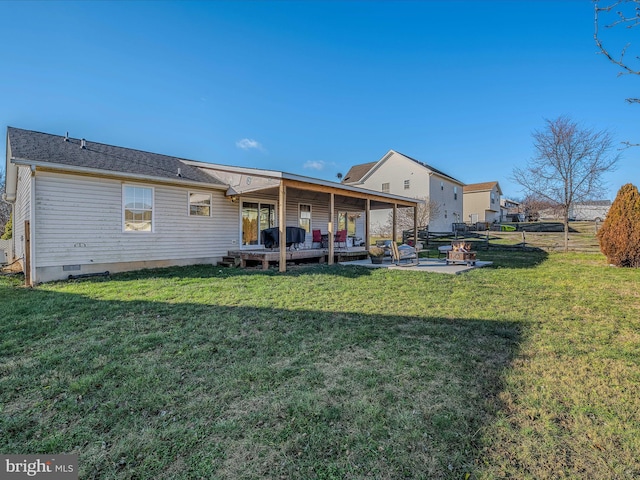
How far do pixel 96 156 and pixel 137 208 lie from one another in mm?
2080

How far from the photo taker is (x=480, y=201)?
3788 cm

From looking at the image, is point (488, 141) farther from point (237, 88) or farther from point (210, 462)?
point (210, 462)

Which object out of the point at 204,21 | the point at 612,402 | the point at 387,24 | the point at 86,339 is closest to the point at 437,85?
the point at 387,24

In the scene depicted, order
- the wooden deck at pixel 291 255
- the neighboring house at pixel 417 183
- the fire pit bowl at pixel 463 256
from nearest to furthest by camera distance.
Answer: the wooden deck at pixel 291 255 → the fire pit bowl at pixel 463 256 → the neighboring house at pixel 417 183

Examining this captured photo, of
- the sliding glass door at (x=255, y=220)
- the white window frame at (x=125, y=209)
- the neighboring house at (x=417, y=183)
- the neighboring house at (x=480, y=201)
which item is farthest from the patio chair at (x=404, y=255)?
the neighboring house at (x=480, y=201)

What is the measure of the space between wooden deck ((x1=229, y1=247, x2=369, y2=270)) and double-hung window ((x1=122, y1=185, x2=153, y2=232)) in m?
2.96

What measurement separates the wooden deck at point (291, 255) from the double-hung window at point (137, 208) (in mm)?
2962

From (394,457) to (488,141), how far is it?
78.4 ft

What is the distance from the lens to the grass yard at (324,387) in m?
2.04

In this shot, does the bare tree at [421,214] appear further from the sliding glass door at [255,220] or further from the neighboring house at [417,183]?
the sliding glass door at [255,220]

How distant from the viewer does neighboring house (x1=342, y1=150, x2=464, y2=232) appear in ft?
86.4

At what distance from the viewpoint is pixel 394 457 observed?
6.70 ft

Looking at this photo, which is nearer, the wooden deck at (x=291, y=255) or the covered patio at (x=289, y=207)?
the covered patio at (x=289, y=207)

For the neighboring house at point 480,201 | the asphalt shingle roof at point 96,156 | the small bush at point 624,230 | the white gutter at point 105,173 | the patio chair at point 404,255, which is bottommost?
the patio chair at point 404,255
